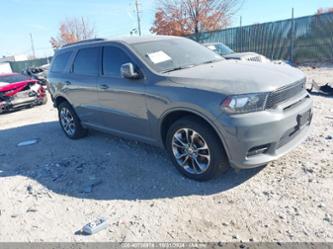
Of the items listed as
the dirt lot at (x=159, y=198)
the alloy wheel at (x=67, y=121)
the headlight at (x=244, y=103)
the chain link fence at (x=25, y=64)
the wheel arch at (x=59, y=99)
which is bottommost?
the chain link fence at (x=25, y=64)

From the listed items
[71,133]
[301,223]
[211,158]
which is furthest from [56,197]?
[301,223]

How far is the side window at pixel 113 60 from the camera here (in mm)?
4422

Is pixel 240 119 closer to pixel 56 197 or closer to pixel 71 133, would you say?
pixel 56 197

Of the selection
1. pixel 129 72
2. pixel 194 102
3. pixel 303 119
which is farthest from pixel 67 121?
pixel 303 119

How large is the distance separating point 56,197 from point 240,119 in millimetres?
2570

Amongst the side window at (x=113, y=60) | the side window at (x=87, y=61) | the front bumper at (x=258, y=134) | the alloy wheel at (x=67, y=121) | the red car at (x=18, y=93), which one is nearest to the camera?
the front bumper at (x=258, y=134)

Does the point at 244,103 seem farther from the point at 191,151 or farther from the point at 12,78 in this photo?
the point at 12,78

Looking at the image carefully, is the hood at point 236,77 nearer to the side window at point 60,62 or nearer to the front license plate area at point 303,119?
the front license plate area at point 303,119

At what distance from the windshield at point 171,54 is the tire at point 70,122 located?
238cm

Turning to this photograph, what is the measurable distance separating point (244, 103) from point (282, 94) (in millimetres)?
555

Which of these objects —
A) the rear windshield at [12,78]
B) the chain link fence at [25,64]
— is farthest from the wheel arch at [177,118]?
the chain link fence at [25,64]

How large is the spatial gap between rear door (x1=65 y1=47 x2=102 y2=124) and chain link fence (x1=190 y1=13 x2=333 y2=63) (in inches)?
581

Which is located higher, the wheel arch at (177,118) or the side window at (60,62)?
the side window at (60,62)

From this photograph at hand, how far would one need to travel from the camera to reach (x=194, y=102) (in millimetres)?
3410
